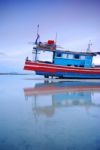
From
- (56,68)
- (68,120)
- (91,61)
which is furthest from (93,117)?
(91,61)

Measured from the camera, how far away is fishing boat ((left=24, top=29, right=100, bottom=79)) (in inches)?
1163

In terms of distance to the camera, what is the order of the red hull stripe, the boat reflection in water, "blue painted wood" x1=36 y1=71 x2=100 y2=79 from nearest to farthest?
the boat reflection in water → the red hull stripe → "blue painted wood" x1=36 y1=71 x2=100 y2=79

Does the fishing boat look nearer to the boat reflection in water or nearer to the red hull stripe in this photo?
the red hull stripe

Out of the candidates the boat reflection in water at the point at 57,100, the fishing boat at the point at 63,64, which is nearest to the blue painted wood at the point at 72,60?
the fishing boat at the point at 63,64

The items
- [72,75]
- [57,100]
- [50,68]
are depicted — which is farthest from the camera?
[72,75]

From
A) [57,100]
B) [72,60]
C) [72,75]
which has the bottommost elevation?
[72,75]

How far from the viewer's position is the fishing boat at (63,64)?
29547 mm

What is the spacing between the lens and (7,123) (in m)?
4.84

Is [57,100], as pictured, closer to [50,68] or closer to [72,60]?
[50,68]

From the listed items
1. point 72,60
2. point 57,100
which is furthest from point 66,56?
point 57,100

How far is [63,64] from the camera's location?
101ft

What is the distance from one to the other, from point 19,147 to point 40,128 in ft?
3.77

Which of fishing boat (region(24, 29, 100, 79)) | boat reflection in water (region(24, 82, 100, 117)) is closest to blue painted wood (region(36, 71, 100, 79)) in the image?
fishing boat (region(24, 29, 100, 79))

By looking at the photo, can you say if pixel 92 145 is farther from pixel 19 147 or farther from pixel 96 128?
pixel 19 147
